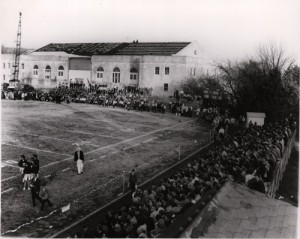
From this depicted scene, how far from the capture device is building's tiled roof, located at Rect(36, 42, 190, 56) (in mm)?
47156

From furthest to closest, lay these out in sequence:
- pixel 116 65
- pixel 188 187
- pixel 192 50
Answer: pixel 116 65, pixel 192 50, pixel 188 187

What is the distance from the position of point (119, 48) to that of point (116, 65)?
294 cm

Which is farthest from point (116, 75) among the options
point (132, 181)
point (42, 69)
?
point (132, 181)

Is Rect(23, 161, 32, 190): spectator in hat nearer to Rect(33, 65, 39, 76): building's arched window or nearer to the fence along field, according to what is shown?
the fence along field

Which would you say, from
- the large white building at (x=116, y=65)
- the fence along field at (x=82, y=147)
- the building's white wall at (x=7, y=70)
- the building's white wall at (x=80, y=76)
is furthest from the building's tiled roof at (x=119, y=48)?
the fence along field at (x=82, y=147)

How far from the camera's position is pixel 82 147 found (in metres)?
19.8

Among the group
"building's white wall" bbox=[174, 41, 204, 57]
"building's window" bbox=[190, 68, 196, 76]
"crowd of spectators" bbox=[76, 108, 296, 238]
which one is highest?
"building's white wall" bbox=[174, 41, 204, 57]

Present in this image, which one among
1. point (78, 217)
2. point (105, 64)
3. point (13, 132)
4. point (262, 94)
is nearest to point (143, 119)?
point (262, 94)

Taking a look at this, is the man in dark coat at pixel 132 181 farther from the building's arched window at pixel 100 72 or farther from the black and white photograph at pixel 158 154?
the building's arched window at pixel 100 72

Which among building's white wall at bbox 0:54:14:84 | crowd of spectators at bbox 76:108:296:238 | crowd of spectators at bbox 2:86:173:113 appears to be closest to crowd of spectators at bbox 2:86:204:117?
crowd of spectators at bbox 2:86:173:113

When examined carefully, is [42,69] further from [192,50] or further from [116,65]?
[192,50]

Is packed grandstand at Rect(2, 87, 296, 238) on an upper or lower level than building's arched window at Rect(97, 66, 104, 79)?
lower

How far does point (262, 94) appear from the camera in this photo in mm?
26781

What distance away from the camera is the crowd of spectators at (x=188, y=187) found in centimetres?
848
